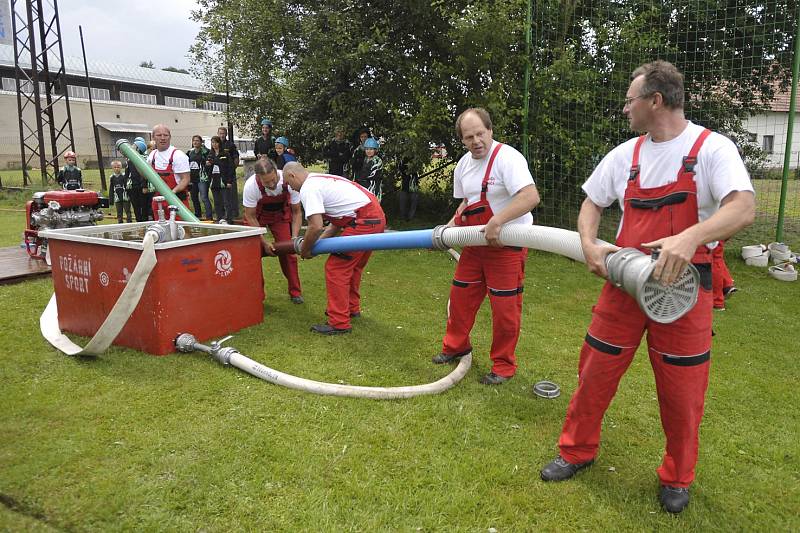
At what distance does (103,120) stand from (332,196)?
4314 cm

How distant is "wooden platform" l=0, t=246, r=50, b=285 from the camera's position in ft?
20.8

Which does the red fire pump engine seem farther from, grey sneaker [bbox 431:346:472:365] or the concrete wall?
the concrete wall

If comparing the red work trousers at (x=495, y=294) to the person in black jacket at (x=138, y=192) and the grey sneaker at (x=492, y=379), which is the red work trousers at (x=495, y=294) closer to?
the grey sneaker at (x=492, y=379)

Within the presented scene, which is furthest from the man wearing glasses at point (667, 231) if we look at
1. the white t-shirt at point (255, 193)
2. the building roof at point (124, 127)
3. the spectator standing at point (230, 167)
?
the building roof at point (124, 127)

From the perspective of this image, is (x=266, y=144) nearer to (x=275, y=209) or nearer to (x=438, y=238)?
(x=275, y=209)

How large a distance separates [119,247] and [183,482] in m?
2.16

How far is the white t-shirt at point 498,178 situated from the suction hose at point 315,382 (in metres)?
1.14

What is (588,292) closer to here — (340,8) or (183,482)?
(183,482)

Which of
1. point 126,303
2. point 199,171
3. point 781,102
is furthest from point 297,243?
point 781,102

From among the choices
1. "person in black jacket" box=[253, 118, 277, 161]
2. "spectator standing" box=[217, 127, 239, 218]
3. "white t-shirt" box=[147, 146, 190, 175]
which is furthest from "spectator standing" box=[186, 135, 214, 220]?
"white t-shirt" box=[147, 146, 190, 175]

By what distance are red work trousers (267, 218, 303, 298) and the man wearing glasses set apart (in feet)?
12.5

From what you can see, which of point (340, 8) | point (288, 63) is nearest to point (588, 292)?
point (340, 8)

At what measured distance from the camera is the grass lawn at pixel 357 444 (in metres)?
2.51

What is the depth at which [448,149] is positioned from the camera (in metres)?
9.39
